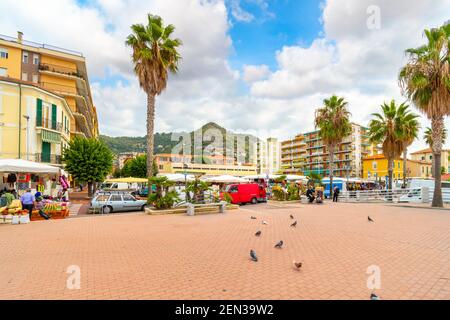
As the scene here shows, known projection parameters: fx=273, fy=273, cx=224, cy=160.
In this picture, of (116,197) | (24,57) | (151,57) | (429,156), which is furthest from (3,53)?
(429,156)

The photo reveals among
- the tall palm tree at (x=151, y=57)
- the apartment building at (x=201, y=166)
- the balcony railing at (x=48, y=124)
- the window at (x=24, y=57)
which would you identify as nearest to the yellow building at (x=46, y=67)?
the window at (x=24, y=57)

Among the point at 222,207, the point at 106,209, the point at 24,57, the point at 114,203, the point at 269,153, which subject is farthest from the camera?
the point at 269,153

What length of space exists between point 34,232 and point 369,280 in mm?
10873

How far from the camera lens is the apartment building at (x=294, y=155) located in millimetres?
102738

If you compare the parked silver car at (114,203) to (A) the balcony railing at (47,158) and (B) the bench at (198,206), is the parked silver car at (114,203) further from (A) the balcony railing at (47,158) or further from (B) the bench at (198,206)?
(A) the balcony railing at (47,158)

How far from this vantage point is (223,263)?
19.2 feet

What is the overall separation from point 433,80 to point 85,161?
28.9 meters

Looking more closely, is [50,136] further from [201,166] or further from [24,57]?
[201,166]

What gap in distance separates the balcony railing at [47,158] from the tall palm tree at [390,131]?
33.5m

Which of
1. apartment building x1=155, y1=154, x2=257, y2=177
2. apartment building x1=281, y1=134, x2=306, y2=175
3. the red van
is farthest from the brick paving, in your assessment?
apartment building x1=281, y1=134, x2=306, y2=175
